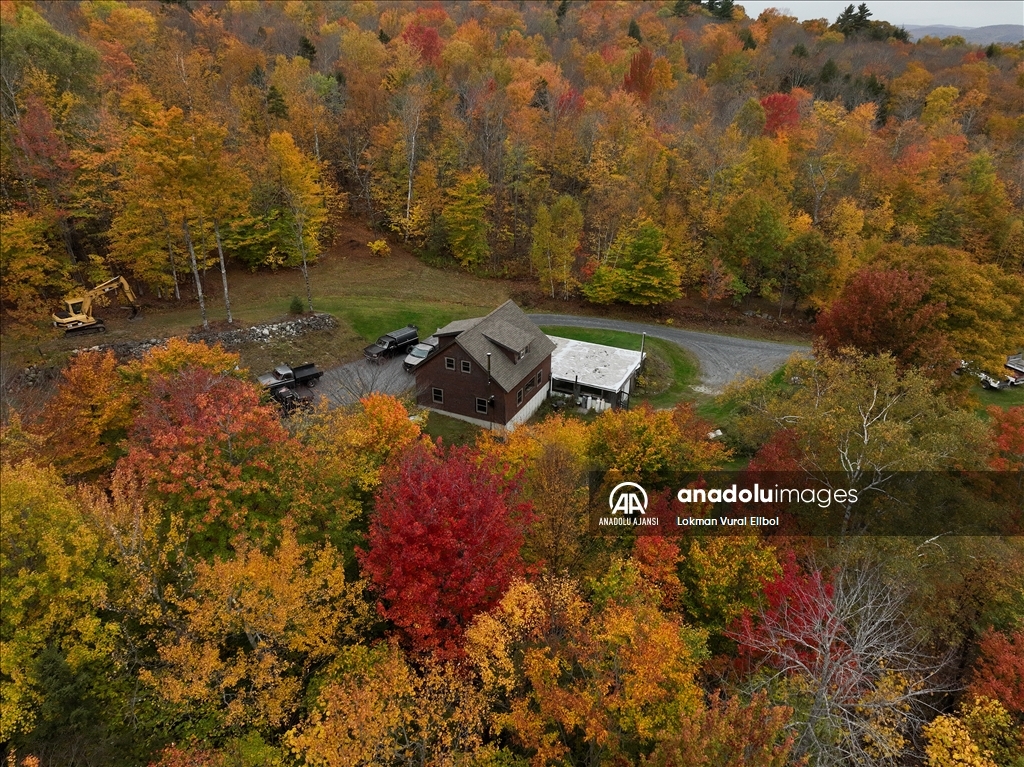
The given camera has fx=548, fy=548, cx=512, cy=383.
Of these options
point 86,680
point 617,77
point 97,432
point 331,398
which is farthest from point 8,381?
point 617,77

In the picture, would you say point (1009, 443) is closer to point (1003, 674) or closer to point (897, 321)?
point (897, 321)

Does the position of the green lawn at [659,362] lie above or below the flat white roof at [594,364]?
below

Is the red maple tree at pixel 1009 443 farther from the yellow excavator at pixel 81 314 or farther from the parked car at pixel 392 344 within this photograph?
the yellow excavator at pixel 81 314

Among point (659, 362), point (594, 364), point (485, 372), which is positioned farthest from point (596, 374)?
point (485, 372)

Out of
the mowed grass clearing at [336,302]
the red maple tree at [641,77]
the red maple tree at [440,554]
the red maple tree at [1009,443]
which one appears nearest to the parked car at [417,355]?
the mowed grass clearing at [336,302]

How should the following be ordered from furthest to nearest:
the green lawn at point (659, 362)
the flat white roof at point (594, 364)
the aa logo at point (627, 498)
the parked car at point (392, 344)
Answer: the green lawn at point (659, 362)
the parked car at point (392, 344)
the flat white roof at point (594, 364)
the aa logo at point (627, 498)

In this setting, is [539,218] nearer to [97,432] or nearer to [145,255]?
[145,255]
